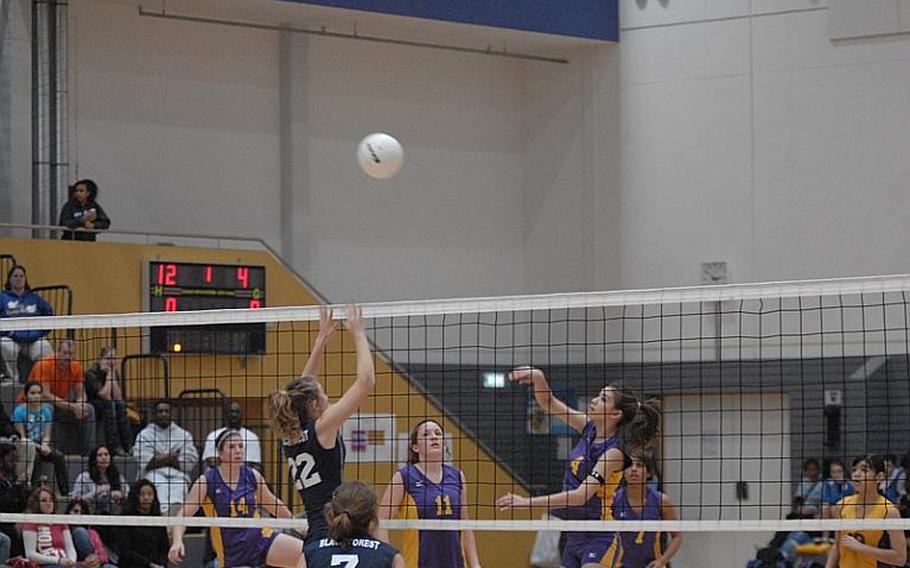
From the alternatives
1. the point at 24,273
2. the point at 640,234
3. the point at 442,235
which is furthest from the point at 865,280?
the point at 442,235

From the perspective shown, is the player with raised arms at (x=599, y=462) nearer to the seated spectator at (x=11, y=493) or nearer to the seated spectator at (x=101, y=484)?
the seated spectator at (x=11, y=493)

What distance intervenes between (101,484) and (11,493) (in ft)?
5.49

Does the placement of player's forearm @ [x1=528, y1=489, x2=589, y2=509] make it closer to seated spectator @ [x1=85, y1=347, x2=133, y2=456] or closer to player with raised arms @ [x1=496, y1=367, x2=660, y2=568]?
player with raised arms @ [x1=496, y1=367, x2=660, y2=568]

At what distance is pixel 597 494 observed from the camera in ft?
30.0

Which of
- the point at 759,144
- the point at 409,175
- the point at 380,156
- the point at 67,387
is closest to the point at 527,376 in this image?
the point at 380,156

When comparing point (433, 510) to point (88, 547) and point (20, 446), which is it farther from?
point (20, 446)

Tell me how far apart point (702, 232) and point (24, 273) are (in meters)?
9.19

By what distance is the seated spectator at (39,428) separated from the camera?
14352 millimetres

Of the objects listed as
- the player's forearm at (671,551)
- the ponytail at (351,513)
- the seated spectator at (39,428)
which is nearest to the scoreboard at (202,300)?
the seated spectator at (39,428)

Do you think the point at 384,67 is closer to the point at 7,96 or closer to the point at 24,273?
the point at 7,96

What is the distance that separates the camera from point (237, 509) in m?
9.99

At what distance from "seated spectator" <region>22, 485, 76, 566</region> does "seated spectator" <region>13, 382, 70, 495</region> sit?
519mm

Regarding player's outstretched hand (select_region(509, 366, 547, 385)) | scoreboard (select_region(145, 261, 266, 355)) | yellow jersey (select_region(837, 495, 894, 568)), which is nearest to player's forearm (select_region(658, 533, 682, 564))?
yellow jersey (select_region(837, 495, 894, 568))

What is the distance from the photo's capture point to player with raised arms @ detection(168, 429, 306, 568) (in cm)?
974
